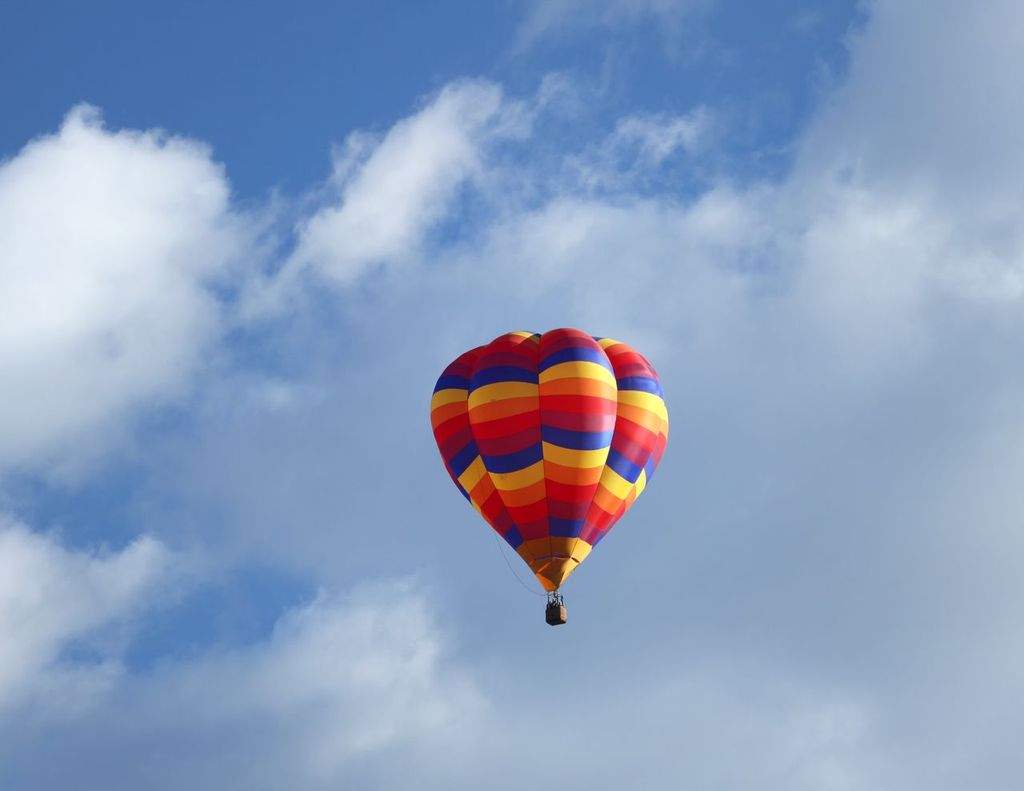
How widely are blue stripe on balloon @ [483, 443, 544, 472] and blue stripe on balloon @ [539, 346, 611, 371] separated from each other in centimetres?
304

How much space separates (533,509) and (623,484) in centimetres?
360

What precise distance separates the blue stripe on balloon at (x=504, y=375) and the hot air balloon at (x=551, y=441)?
0.12ft

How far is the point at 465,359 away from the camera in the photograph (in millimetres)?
71000

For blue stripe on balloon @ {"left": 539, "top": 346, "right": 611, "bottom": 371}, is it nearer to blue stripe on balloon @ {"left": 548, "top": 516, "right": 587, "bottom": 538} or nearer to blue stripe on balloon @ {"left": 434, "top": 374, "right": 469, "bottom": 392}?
blue stripe on balloon @ {"left": 434, "top": 374, "right": 469, "bottom": 392}

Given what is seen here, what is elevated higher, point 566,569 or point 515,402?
point 515,402

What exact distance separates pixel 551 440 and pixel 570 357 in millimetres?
3182

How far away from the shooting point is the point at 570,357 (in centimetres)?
6844

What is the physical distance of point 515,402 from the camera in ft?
223

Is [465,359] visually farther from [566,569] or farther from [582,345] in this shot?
[566,569]

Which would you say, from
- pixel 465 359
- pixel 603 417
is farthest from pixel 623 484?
pixel 465 359

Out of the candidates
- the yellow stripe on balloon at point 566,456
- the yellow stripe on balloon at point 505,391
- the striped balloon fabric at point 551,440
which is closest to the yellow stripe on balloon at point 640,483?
the striped balloon fabric at point 551,440

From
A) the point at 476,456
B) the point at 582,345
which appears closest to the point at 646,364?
the point at 582,345

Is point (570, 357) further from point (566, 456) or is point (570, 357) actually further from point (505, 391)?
point (566, 456)

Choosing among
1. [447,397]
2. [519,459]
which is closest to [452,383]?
[447,397]
